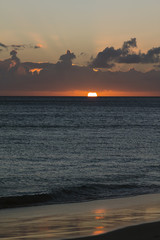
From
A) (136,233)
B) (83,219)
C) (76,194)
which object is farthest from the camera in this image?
(76,194)

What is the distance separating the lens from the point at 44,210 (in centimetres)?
1386

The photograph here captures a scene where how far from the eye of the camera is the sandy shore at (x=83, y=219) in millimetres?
8969

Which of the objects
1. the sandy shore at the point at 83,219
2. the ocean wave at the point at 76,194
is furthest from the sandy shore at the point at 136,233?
the ocean wave at the point at 76,194

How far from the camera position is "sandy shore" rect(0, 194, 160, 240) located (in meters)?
8.97

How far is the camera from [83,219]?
1098 centimetres

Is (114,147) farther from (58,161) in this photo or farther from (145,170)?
(145,170)

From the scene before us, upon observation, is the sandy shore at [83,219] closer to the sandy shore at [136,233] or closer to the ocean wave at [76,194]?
the sandy shore at [136,233]

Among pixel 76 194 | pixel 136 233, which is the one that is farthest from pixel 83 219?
pixel 76 194

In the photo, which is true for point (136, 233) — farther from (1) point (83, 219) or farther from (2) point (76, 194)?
(2) point (76, 194)

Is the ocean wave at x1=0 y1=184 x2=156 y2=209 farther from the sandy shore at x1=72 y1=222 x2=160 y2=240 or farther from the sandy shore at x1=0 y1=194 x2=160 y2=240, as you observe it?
the sandy shore at x1=72 y1=222 x2=160 y2=240

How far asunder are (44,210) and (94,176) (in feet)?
24.7

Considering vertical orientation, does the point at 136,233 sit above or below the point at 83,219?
above

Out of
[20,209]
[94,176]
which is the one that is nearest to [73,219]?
[20,209]

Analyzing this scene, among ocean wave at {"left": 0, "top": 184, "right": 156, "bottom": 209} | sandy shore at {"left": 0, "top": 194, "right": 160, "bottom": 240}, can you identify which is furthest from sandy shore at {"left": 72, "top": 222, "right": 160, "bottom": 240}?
ocean wave at {"left": 0, "top": 184, "right": 156, "bottom": 209}
